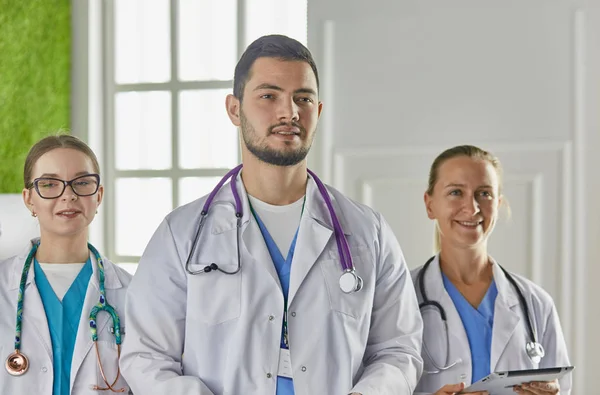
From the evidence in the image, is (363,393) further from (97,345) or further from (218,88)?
(218,88)

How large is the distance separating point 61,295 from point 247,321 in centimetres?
61

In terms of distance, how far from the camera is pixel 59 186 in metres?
2.10

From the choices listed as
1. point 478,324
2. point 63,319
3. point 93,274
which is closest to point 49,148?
point 93,274

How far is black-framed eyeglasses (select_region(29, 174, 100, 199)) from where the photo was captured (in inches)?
82.4

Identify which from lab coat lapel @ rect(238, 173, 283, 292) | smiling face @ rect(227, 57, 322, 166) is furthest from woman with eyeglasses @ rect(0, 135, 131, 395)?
smiling face @ rect(227, 57, 322, 166)

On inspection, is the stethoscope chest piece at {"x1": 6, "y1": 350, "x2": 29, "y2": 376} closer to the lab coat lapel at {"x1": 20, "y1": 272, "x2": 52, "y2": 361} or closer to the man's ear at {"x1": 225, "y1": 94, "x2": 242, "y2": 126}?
the lab coat lapel at {"x1": 20, "y1": 272, "x2": 52, "y2": 361}

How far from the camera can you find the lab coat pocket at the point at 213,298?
5.87 feet

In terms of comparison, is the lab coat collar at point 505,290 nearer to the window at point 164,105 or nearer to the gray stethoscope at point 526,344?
the gray stethoscope at point 526,344

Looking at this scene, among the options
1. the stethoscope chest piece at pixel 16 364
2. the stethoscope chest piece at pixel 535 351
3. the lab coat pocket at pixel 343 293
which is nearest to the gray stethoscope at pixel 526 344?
the stethoscope chest piece at pixel 535 351

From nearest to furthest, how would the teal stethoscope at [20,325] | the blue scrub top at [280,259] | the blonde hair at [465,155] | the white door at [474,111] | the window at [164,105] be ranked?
the blue scrub top at [280,259] < the teal stethoscope at [20,325] < the blonde hair at [465,155] < the white door at [474,111] < the window at [164,105]

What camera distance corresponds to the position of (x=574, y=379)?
2842 millimetres

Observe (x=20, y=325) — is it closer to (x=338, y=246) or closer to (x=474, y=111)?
(x=338, y=246)

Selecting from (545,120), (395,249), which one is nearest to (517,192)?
(545,120)

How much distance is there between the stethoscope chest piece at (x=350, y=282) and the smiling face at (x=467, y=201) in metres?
0.47
